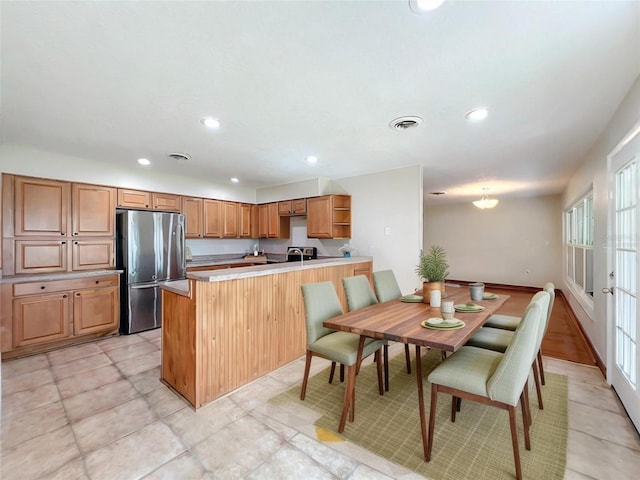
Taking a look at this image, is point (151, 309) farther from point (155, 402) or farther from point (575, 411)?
point (575, 411)

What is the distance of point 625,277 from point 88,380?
4644mm

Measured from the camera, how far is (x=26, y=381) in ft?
Result: 8.77

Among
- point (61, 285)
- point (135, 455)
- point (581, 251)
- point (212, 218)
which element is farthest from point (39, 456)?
point (581, 251)

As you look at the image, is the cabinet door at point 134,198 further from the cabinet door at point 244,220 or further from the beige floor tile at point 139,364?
the beige floor tile at point 139,364

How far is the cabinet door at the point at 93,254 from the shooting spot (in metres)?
3.70

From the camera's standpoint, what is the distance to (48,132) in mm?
2807

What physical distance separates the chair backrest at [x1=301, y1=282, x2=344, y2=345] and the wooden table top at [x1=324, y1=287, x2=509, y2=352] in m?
0.31

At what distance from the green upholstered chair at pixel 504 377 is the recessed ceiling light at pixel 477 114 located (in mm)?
1583

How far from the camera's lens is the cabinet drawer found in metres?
3.21

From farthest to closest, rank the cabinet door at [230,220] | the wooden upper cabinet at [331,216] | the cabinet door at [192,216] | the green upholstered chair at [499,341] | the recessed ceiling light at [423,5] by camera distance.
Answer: the cabinet door at [230,220] → the cabinet door at [192,216] → the wooden upper cabinet at [331,216] → the green upholstered chair at [499,341] → the recessed ceiling light at [423,5]

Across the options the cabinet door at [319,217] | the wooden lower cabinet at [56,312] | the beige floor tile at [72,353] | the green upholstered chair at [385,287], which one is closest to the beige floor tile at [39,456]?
the beige floor tile at [72,353]

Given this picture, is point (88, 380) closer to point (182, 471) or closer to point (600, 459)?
point (182, 471)

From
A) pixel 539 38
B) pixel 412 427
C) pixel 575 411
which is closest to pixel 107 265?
pixel 412 427

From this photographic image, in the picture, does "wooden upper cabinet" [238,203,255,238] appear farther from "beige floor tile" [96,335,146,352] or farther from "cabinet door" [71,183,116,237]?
"beige floor tile" [96,335,146,352]
